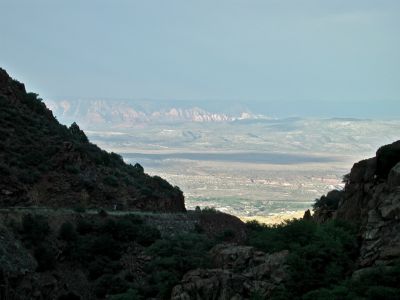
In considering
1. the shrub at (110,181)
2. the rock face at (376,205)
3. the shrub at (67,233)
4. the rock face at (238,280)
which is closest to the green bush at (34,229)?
the shrub at (67,233)

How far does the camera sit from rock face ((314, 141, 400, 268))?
22109 millimetres

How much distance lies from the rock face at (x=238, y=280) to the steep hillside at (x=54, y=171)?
1918 centimetres

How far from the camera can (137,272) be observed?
32.0 m

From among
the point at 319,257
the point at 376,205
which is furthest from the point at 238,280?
the point at 376,205

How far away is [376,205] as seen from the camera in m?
24.2

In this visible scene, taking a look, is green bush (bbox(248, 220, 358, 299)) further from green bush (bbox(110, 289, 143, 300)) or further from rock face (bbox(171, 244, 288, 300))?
green bush (bbox(110, 289, 143, 300))

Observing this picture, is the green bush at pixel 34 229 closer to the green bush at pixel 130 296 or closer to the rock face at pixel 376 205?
the green bush at pixel 130 296

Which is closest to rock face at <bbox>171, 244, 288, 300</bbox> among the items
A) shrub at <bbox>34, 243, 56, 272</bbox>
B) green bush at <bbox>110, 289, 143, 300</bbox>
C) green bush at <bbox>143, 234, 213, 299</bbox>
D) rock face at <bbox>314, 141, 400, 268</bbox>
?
green bush at <bbox>143, 234, 213, 299</bbox>

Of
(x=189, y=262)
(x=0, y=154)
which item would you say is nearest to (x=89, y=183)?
(x=0, y=154)

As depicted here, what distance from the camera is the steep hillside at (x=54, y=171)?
1710 inches

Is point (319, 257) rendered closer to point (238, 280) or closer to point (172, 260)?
point (238, 280)

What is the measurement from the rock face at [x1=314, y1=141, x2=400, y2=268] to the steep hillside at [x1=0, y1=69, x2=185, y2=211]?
20462mm

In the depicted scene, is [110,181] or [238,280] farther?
[110,181]

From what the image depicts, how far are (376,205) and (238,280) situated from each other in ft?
16.6
